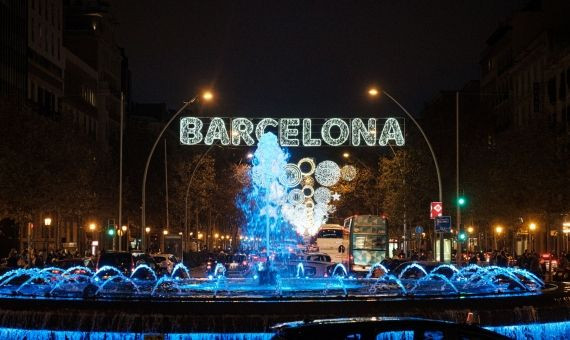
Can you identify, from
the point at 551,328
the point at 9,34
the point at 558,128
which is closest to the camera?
the point at 551,328

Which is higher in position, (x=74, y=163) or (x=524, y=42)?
(x=524, y=42)

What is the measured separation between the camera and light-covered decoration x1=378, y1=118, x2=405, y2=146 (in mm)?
66375

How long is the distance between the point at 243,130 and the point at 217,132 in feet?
5.87

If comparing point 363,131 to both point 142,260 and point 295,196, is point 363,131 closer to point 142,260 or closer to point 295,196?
point 142,260

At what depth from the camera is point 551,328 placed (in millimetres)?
19719

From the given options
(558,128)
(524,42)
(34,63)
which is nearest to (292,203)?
(524,42)

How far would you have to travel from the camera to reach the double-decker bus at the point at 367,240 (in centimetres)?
6456

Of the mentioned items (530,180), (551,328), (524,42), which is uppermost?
(524,42)

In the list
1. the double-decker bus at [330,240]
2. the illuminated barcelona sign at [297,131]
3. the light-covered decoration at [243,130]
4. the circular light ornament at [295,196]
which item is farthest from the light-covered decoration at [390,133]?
the circular light ornament at [295,196]

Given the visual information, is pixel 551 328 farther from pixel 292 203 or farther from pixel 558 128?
pixel 292 203

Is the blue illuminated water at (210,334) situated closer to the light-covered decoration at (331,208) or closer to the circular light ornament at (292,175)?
the circular light ornament at (292,175)

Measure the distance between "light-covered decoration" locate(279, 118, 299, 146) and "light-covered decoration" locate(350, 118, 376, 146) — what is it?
3566 mm

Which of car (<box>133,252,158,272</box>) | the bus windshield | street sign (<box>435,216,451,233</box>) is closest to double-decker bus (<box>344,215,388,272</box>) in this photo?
street sign (<box>435,216,451,233</box>)

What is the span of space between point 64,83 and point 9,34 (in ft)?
56.0
